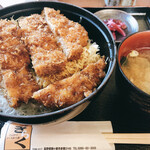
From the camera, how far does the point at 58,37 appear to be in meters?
1.59

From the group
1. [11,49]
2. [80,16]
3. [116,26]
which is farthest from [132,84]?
[116,26]

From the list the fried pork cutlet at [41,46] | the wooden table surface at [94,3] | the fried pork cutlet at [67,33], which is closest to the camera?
the fried pork cutlet at [41,46]

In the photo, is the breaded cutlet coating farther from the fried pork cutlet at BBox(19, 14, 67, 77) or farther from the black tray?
the black tray

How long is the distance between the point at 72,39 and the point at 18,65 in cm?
61

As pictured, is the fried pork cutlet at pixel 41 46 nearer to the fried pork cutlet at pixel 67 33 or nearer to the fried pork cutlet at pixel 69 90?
the fried pork cutlet at pixel 67 33

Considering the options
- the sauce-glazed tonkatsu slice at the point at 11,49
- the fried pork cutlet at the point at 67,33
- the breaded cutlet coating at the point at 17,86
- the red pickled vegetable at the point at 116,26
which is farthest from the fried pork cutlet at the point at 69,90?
the red pickled vegetable at the point at 116,26

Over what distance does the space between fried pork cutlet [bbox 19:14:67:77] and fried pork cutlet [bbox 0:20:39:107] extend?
9 centimetres

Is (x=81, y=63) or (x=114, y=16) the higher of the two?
(x=114, y=16)

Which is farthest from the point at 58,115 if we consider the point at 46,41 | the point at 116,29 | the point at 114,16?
the point at 114,16

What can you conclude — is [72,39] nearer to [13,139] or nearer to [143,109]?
[143,109]

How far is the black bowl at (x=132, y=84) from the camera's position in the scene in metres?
1.11

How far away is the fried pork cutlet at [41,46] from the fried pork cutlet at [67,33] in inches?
2.7

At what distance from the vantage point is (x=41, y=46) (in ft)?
4.73

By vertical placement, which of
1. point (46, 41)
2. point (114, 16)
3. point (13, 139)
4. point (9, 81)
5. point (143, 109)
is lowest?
point (13, 139)
